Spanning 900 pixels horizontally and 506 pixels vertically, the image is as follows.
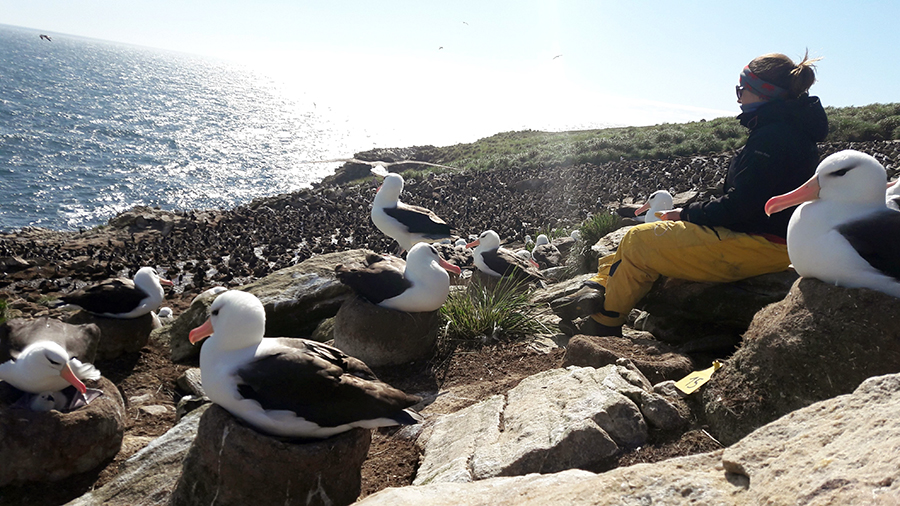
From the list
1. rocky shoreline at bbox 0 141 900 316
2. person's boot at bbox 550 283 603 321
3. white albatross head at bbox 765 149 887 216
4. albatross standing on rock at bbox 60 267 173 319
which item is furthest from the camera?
rocky shoreline at bbox 0 141 900 316

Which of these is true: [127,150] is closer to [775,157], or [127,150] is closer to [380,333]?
[380,333]

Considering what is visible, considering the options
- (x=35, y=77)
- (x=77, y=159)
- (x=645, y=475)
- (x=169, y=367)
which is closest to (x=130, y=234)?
(x=169, y=367)

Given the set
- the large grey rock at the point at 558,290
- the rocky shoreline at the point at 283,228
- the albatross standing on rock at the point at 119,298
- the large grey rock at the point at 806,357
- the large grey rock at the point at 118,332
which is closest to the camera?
the large grey rock at the point at 806,357

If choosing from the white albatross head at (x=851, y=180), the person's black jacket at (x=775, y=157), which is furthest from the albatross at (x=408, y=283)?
the white albatross head at (x=851, y=180)

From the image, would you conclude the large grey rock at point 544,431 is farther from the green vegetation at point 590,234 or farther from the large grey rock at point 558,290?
the green vegetation at point 590,234

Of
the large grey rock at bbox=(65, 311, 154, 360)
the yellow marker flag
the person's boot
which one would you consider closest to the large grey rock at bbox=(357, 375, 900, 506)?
the yellow marker flag

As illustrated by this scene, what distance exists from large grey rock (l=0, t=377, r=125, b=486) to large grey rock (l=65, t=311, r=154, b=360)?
8.64ft

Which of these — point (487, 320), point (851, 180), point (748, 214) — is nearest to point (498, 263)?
point (487, 320)

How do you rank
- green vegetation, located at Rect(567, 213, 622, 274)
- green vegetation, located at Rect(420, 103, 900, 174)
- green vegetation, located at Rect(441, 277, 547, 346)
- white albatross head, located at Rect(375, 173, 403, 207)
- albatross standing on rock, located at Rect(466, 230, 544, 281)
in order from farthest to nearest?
1. green vegetation, located at Rect(420, 103, 900, 174)
2. white albatross head, located at Rect(375, 173, 403, 207)
3. green vegetation, located at Rect(567, 213, 622, 274)
4. albatross standing on rock, located at Rect(466, 230, 544, 281)
5. green vegetation, located at Rect(441, 277, 547, 346)

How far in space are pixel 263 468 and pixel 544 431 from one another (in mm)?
1583

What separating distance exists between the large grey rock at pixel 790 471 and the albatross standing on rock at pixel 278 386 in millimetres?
1394

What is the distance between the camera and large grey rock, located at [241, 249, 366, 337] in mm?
7227

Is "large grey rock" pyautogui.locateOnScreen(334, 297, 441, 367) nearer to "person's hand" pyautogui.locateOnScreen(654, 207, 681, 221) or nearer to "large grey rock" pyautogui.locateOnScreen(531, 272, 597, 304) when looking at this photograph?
"large grey rock" pyautogui.locateOnScreen(531, 272, 597, 304)

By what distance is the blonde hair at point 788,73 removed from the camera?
179 inches
